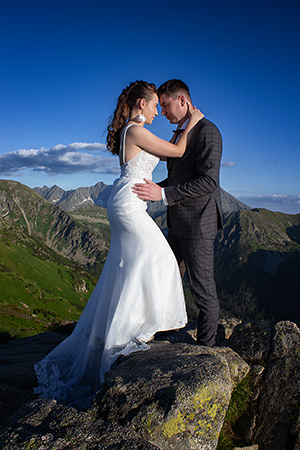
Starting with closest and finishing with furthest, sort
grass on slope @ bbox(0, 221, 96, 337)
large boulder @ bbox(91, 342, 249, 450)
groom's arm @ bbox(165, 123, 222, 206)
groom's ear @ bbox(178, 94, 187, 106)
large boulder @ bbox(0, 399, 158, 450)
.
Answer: large boulder @ bbox(0, 399, 158, 450)
large boulder @ bbox(91, 342, 249, 450)
groom's arm @ bbox(165, 123, 222, 206)
groom's ear @ bbox(178, 94, 187, 106)
grass on slope @ bbox(0, 221, 96, 337)

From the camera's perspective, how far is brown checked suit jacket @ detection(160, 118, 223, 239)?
5027mm

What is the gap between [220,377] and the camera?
10.9 feet

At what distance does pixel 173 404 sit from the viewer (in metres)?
2.94

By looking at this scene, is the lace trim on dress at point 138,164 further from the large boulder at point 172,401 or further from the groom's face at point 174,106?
the large boulder at point 172,401

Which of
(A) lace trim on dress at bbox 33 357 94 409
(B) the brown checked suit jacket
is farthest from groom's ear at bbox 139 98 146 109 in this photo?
(A) lace trim on dress at bbox 33 357 94 409

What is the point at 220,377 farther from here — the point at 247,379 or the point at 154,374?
the point at 247,379

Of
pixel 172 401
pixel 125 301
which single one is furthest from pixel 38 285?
pixel 172 401

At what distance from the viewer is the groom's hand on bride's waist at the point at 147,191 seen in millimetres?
5176

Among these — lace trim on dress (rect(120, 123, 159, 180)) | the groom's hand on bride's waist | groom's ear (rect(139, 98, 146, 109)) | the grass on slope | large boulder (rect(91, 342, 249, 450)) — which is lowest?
the grass on slope

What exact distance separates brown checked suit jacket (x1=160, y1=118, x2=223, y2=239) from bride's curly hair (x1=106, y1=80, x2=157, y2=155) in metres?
1.22

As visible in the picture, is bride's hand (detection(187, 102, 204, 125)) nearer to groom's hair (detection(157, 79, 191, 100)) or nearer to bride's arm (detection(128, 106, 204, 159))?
bride's arm (detection(128, 106, 204, 159))

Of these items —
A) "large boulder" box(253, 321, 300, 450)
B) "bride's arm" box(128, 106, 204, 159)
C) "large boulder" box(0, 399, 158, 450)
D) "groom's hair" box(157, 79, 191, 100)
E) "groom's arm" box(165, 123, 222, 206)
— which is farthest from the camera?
"groom's hair" box(157, 79, 191, 100)

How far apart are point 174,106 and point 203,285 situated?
12.2 ft

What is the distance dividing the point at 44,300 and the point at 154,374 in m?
102
